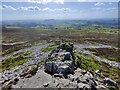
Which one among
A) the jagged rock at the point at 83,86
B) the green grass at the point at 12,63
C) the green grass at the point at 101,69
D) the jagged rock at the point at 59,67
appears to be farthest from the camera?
the green grass at the point at 12,63

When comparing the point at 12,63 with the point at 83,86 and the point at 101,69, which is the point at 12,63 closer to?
the point at 101,69

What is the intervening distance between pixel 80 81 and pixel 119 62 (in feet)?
208

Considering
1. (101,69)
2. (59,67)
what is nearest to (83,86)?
(59,67)

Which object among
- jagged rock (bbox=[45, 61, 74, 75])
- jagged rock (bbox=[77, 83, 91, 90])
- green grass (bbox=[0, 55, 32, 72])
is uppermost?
jagged rock (bbox=[45, 61, 74, 75])

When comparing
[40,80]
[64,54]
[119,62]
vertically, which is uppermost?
[64,54]

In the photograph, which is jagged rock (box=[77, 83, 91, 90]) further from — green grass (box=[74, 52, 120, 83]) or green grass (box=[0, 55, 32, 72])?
green grass (box=[0, 55, 32, 72])

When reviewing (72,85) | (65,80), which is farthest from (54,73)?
(72,85)

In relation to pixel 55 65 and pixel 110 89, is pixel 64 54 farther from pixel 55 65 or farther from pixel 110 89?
pixel 110 89

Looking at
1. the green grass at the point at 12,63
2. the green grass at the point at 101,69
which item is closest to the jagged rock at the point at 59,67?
the green grass at the point at 101,69

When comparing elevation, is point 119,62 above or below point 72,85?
below

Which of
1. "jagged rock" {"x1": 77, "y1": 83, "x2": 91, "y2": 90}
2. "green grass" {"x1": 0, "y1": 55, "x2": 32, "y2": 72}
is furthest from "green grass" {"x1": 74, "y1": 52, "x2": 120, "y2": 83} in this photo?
"green grass" {"x1": 0, "y1": 55, "x2": 32, "y2": 72}

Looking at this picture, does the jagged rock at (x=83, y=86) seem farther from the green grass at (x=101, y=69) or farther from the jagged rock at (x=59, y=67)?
the green grass at (x=101, y=69)

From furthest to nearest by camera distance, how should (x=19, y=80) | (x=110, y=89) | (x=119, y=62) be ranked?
1. (x=119, y=62)
2. (x=110, y=89)
3. (x=19, y=80)

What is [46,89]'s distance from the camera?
3781cm
